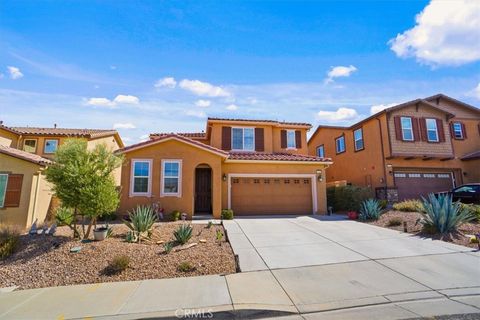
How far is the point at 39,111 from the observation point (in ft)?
43.9

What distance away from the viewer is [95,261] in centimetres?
681

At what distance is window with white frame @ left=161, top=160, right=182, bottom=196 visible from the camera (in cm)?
1333

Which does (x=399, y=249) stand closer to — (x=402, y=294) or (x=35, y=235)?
(x=402, y=294)

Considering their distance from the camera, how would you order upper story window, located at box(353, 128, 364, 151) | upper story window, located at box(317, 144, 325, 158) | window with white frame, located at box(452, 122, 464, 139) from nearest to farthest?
window with white frame, located at box(452, 122, 464, 139) < upper story window, located at box(353, 128, 364, 151) < upper story window, located at box(317, 144, 325, 158)

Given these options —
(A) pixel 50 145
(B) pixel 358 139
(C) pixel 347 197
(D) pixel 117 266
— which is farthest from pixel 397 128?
(A) pixel 50 145

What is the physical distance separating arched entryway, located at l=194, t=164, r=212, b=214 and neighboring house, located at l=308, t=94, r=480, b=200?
11.6 meters

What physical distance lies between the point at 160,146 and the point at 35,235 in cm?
667

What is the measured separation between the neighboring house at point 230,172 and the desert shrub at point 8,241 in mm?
5011

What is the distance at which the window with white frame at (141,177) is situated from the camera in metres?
13.1

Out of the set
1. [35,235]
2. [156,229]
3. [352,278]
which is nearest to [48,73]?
[35,235]

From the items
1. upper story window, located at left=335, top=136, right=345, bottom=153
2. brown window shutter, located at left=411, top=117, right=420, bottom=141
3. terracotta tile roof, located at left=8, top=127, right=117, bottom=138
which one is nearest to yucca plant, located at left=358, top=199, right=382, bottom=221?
brown window shutter, located at left=411, top=117, right=420, bottom=141

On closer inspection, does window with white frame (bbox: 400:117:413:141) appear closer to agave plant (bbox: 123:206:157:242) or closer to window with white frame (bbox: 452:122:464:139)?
window with white frame (bbox: 452:122:464:139)

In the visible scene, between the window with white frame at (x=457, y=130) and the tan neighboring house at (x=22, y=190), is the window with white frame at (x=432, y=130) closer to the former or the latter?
the window with white frame at (x=457, y=130)

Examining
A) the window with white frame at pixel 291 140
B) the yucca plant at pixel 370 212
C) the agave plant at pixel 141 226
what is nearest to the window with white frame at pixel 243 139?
the window with white frame at pixel 291 140
